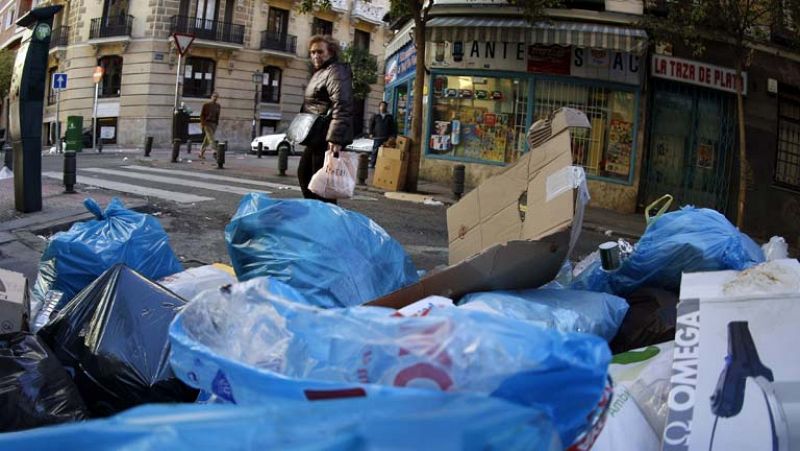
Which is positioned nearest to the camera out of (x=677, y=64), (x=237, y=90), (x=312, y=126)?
(x=312, y=126)

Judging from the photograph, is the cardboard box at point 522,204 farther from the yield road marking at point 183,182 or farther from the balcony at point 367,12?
the balcony at point 367,12

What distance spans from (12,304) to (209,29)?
31693 mm

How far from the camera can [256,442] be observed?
82cm

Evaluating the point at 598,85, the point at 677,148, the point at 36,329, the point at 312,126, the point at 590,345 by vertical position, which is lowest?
the point at 36,329

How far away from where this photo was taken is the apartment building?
100ft

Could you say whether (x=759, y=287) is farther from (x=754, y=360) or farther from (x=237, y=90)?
(x=237, y=90)

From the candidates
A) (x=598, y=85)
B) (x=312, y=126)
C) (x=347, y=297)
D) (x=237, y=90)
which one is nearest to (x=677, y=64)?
(x=598, y=85)

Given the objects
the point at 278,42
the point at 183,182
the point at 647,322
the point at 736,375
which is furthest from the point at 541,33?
the point at 278,42

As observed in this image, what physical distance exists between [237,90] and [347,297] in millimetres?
31650

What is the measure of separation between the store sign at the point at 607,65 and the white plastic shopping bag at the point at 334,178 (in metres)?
8.88

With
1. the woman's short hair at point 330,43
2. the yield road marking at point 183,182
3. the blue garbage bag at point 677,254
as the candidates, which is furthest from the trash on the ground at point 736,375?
the yield road marking at point 183,182

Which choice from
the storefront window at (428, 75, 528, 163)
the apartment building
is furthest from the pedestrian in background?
the apartment building

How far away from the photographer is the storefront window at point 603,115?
41.7 ft

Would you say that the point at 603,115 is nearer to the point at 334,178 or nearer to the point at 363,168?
the point at 363,168
